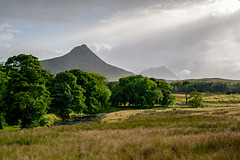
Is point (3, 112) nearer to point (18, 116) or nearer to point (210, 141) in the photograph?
point (18, 116)

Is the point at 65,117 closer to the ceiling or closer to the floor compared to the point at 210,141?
closer to the floor

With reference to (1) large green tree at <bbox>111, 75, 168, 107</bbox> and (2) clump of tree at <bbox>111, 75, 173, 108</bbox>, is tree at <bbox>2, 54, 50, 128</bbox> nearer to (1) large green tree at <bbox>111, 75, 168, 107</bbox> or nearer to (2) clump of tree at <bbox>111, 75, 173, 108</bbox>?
(1) large green tree at <bbox>111, 75, 168, 107</bbox>

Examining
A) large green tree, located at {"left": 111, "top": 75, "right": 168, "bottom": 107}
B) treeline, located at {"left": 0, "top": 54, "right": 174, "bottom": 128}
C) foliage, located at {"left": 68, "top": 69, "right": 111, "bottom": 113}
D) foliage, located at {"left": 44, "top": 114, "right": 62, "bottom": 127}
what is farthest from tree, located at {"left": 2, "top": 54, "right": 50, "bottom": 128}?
large green tree, located at {"left": 111, "top": 75, "right": 168, "bottom": 107}

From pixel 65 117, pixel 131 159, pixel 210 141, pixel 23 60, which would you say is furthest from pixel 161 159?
pixel 65 117

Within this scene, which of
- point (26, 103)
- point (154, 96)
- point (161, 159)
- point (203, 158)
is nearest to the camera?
point (203, 158)

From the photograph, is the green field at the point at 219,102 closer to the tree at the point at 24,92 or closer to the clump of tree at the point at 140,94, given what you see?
the clump of tree at the point at 140,94

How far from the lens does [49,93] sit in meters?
28.8

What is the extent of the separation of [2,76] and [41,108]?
6.55 m

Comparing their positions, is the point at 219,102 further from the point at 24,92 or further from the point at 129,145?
the point at 129,145

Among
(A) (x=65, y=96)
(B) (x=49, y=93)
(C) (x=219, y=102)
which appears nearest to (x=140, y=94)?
(A) (x=65, y=96)

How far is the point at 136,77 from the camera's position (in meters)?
80.0

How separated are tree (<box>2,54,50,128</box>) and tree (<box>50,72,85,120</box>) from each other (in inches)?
572

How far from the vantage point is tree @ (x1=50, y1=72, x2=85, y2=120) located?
1575 inches

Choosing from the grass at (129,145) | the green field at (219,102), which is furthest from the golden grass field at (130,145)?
the green field at (219,102)
